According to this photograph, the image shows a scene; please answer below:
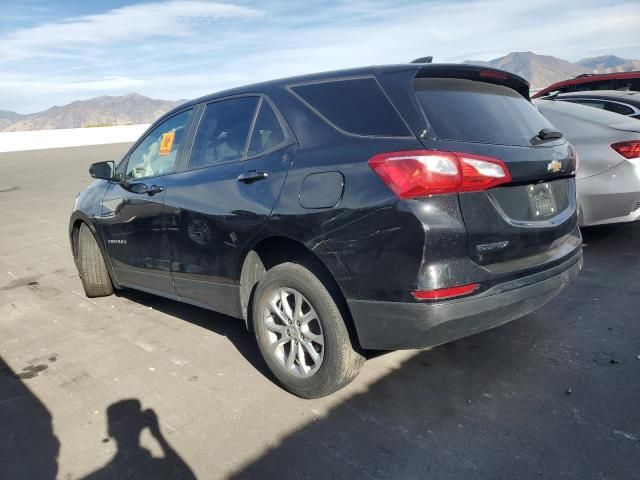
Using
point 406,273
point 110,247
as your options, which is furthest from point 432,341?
point 110,247

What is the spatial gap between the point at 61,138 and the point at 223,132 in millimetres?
38348

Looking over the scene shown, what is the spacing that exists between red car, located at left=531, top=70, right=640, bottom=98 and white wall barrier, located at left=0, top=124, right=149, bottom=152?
29238mm

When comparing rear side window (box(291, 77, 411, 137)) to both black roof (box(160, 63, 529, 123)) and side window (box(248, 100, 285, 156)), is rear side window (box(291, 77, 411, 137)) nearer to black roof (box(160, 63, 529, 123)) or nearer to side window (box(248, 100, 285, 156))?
black roof (box(160, 63, 529, 123))

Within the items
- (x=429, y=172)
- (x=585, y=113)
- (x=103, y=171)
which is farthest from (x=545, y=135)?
(x=103, y=171)

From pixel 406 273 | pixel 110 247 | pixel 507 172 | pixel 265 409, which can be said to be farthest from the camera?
pixel 110 247

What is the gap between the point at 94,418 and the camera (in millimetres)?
3049

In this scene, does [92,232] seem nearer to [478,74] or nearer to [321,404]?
[321,404]

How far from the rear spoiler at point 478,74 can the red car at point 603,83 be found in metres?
6.31

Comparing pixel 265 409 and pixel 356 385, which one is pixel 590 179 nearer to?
pixel 356 385

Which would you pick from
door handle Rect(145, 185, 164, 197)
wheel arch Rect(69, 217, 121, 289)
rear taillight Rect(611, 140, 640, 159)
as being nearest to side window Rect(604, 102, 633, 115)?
rear taillight Rect(611, 140, 640, 159)

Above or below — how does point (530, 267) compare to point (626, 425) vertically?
above

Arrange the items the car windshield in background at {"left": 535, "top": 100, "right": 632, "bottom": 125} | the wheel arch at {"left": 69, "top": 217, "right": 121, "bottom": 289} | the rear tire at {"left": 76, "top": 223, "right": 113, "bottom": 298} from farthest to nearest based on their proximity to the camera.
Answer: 1. the car windshield in background at {"left": 535, "top": 100, "right": 632, "bottom": 125}
2. the rear tire at {"left": 76, "top": 223, "right": 113, "bottom": 298}
3. the wheel arch at {"left": 69, "top": 217, "right": 121, "bottom": 289}

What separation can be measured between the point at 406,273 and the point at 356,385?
97cm

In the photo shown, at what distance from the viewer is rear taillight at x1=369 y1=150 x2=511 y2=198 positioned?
2521 mm
